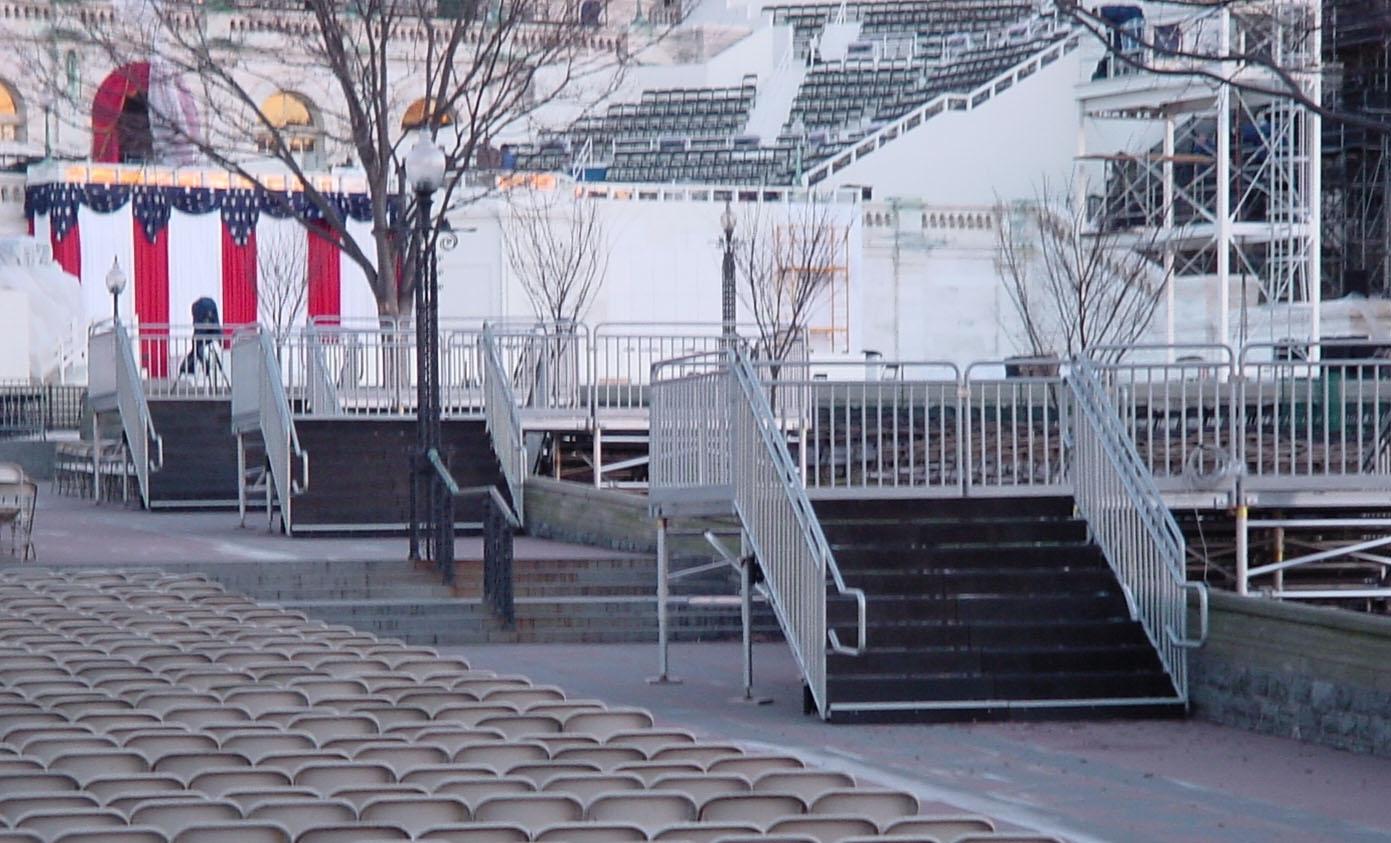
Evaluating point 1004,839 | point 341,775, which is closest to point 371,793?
point 341,775

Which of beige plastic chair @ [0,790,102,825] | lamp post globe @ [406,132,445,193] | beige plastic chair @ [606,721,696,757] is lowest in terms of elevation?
beige plastic chair @ [606,721,696,757]

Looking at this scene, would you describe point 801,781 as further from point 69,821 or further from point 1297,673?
point 1297,673

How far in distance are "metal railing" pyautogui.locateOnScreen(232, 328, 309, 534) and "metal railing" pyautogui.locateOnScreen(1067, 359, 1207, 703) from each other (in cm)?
1169

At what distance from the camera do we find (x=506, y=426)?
28.1 meters

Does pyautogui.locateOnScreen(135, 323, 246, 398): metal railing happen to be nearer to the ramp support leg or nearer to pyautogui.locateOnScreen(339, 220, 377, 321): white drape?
the ramp support leg

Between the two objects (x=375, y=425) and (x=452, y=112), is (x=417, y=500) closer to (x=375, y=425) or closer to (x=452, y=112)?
(x=375, y=425)

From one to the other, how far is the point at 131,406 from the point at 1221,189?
844 inches

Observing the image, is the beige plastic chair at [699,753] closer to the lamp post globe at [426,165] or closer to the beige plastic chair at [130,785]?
the beige plastic chair at [130,785]

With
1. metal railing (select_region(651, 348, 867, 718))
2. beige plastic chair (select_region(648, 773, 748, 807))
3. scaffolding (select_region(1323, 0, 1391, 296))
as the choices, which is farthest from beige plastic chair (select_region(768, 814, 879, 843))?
scaffolding (select_region(1323, 0, 1391, 296))

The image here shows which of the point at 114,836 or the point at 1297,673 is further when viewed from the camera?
the point at 1297,673

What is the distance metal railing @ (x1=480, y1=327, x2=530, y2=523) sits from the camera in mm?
27734

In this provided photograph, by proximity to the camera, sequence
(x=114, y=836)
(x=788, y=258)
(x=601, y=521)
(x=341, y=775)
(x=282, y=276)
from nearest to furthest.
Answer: (x=114, y=836)
(x=341, y=775)
(x=601, y=521)
(x=788, y=258)
(x=282, y=276)

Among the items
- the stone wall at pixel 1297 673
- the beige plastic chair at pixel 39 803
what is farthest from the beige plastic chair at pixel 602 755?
the stone wall at pixel 1297 673

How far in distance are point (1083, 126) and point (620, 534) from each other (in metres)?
34.5
